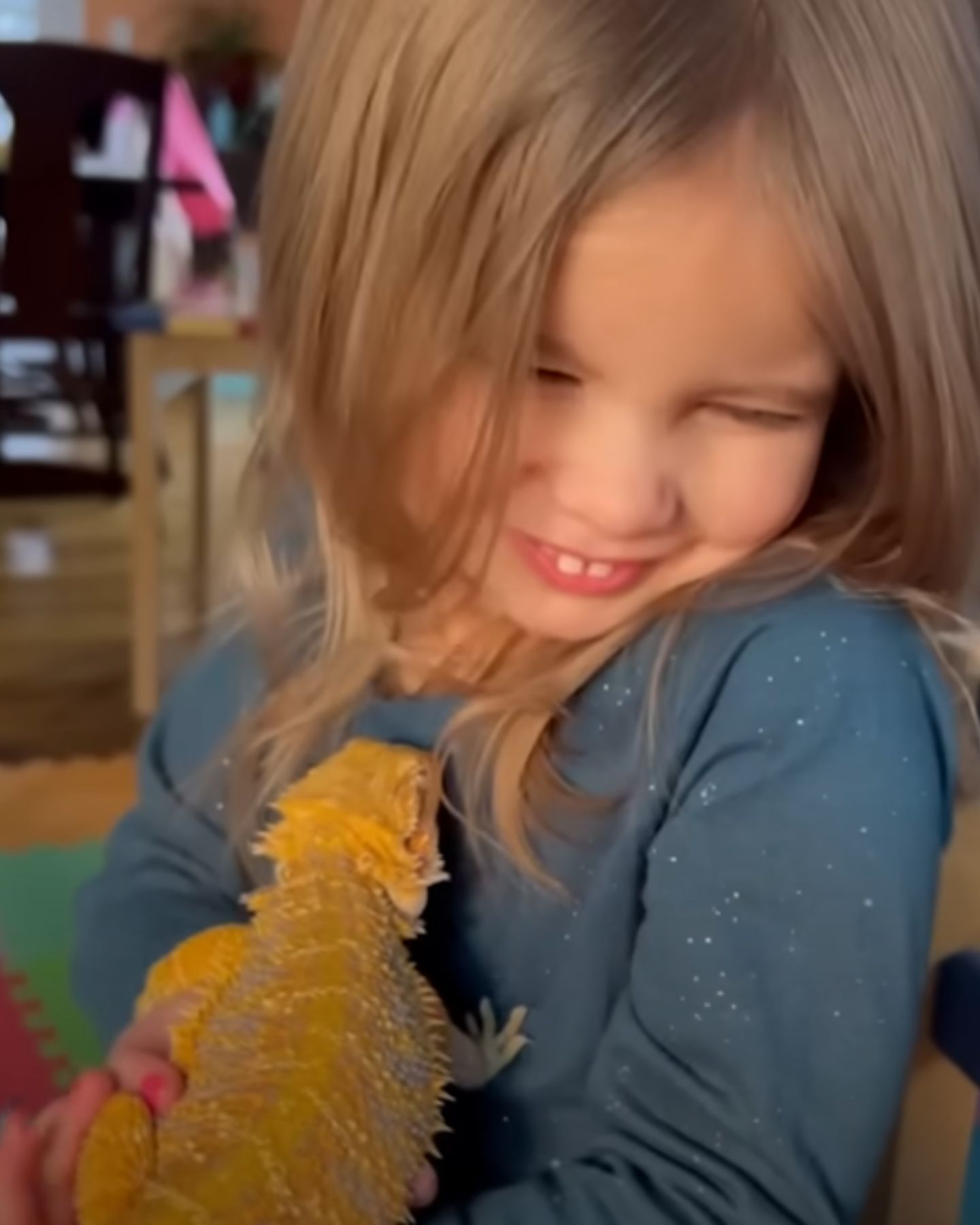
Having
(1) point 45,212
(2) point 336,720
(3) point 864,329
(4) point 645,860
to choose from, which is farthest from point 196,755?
(1) point 45,212

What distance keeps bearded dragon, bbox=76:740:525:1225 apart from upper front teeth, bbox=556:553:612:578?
9cm

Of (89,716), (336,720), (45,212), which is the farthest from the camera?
(45,212)

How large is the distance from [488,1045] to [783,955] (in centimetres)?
14

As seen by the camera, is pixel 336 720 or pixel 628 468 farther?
pixel 336 720

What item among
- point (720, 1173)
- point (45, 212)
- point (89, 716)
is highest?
point (45, 212)

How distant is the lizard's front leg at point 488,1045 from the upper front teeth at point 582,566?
16 centimetres

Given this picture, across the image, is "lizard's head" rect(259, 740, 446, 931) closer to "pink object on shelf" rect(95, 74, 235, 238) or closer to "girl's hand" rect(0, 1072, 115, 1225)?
"girl's hand" rect(0, 1072, 115, 1225)

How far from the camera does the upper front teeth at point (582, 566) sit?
1.66 feet

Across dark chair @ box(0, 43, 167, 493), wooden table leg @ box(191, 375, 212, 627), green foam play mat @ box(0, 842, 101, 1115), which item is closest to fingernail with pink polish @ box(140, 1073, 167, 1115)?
green foam play mat @ box(0, 842, 101, 1115)

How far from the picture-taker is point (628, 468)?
18.1 inches

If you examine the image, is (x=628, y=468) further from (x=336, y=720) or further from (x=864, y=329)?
(x=336, y=720)

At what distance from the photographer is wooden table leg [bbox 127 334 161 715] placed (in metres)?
1.82

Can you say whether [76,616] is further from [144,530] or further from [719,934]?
[719,934]

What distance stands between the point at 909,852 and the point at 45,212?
94.6 inches
